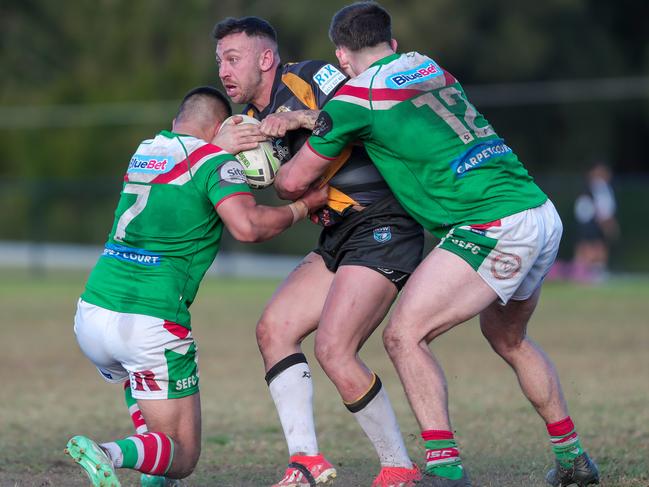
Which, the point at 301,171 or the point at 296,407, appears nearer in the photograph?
the point at 301,171

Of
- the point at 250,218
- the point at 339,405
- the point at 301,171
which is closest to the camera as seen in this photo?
the point at 250,218

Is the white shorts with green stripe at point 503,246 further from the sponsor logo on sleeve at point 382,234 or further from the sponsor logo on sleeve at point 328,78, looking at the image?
the sponsor logo on sleeve at point 328,78

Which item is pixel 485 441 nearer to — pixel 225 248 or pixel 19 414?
pixel 19 414

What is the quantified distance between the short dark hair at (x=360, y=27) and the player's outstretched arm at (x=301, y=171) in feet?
1.90

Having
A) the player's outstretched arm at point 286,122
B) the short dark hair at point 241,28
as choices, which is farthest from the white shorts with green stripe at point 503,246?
the short dark hair at point 241,28

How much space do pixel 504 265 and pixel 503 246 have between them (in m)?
0.09

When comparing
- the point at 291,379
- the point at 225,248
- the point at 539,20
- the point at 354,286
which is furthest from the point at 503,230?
the point at 539,20

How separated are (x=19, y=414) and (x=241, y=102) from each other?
13.5ft

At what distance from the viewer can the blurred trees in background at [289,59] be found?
3750 cm

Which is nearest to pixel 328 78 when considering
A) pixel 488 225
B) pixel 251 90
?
pixel 251 90

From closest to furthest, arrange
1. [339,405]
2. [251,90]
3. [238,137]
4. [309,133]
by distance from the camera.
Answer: [238,137] < [309,133] < [251,90] < [339,405]

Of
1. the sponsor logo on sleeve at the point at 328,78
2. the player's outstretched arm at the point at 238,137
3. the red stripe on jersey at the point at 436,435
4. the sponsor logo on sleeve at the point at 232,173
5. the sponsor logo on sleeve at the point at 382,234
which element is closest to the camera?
the red stripe on jersey at the point at 436,435

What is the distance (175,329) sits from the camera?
18.7 ft

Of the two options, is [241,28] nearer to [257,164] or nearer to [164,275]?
[257,164]
